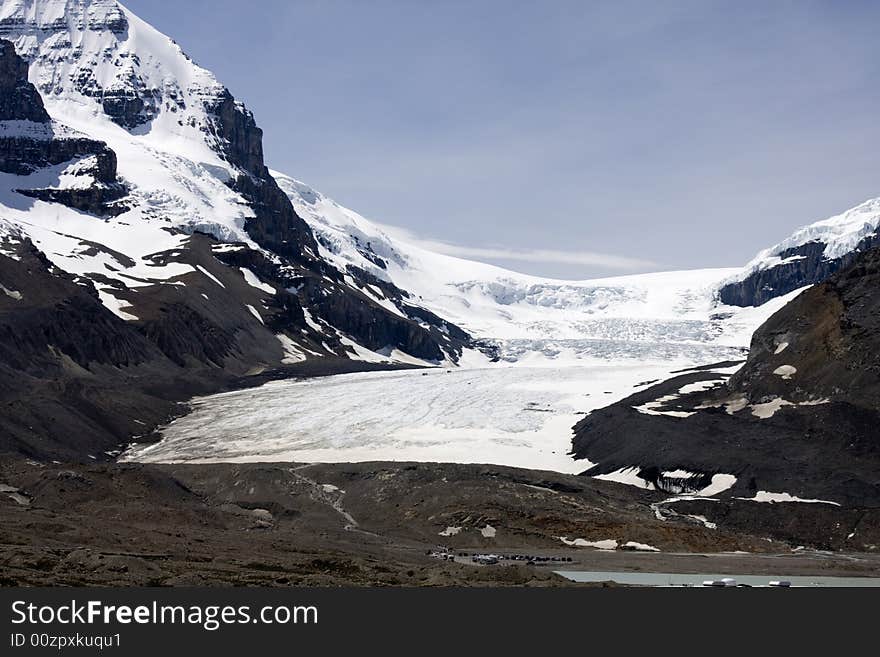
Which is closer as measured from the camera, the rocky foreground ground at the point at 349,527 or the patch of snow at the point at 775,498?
the rocky foreground ground at the point at 349,527

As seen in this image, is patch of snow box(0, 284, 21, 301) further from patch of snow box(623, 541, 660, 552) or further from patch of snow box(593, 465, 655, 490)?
patch of snow box(623, 541, 660, 552)

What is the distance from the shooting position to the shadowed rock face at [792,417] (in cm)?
8081

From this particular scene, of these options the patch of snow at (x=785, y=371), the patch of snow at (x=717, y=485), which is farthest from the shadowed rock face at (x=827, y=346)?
the patch of snow at (x=717, y=485)

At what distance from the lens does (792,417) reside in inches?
3593

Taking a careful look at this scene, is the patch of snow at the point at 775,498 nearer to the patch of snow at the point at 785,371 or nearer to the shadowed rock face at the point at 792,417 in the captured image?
the shadowed rock face at the point at 792,417

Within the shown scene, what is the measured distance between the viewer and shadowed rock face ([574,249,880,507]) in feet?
265

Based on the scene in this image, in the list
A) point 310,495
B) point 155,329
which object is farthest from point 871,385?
A: point 155,329

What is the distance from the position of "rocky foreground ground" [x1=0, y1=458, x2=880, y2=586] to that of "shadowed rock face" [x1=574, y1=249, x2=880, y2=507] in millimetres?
4277

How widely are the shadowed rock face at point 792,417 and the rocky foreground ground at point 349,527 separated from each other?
428cm

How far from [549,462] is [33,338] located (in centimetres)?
8665

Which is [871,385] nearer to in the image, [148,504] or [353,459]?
[353,459]

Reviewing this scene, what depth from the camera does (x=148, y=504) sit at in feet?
239

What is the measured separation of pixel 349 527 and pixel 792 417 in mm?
36143

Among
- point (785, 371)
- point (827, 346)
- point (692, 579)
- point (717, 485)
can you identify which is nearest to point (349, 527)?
point (717, 485)
